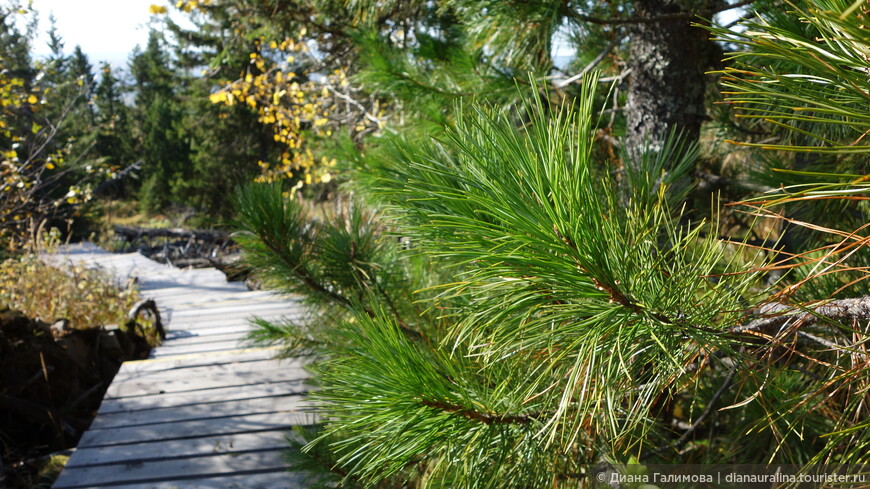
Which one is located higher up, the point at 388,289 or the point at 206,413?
the point at 388,289

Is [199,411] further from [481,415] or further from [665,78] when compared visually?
[665,78]

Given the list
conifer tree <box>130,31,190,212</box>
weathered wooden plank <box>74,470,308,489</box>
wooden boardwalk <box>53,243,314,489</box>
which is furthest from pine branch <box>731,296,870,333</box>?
conifer tree <box>130,31,190,212</box>

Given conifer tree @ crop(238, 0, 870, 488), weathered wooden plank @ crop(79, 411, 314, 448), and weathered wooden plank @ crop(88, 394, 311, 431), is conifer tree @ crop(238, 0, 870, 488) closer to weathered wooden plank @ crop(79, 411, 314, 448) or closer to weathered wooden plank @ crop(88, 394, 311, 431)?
weathered wooden plank @ crop(79, 411, 314, 448)

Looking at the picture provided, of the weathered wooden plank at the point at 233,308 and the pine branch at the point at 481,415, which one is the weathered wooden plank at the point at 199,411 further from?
the pine branch at the point at 481,415

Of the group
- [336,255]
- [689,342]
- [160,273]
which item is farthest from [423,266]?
[160,273]

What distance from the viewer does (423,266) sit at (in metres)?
1.89

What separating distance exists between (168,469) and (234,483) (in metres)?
0.38

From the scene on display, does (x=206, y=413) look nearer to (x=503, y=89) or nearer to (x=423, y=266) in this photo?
(x=423, y=266)

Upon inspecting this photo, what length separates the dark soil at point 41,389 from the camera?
363 cm

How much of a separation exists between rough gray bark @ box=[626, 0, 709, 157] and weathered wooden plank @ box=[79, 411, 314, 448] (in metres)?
2.23

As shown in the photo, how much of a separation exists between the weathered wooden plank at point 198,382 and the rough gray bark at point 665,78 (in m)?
2.74

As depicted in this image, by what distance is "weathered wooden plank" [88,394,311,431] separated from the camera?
3.19 metres

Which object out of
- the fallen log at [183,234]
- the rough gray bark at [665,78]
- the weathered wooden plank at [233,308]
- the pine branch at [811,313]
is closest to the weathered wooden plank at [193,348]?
the weathered wooden plank at [233,308]

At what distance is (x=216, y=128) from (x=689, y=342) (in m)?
17.8
